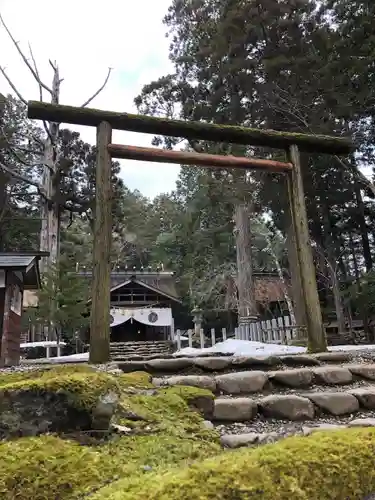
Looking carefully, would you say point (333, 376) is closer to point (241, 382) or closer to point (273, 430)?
point (241, 382)

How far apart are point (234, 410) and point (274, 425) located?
0.88ft

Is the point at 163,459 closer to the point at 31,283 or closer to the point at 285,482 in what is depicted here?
the point at 285,482

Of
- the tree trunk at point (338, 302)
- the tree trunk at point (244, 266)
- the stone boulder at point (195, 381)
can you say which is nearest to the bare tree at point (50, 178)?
the tree trunk at point (244, 266)

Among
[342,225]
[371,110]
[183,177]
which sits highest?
[183,177]

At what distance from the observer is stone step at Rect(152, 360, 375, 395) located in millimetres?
3098

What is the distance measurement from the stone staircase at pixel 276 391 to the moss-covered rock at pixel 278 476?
0.53 metres

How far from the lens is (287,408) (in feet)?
8.85

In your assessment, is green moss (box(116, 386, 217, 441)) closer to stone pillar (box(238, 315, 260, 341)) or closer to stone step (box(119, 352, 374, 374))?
stone step (box(119, 352, 374, 374))

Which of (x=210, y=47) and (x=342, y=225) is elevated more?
(x=210, y=47)

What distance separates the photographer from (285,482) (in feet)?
3.91

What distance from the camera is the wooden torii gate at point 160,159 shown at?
424cm

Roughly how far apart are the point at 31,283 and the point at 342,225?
12990mm

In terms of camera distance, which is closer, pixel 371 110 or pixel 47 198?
pixel 371 110

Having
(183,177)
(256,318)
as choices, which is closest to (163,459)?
(256,318)
